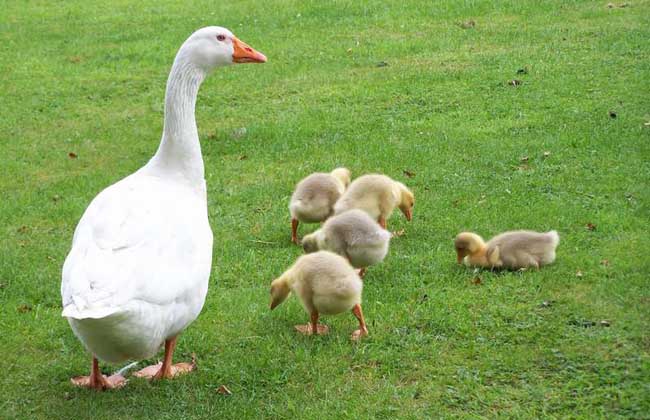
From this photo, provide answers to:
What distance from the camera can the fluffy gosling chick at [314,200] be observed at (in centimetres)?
811

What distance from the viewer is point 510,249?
7.20 m

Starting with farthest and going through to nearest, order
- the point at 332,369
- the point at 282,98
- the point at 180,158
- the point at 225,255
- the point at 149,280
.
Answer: the point at 282,98 → the point at 225,255 → the point at 180,158 → the point at 332,369 → the point at 149,280

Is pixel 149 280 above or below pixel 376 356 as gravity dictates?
above

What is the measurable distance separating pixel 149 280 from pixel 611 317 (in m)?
3.14

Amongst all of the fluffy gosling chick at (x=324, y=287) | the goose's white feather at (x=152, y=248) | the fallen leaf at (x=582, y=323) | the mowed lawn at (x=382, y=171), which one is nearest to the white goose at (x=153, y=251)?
the goose's white feather at (x=152, y=248)

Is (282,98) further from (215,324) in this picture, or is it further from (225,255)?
(215,324)

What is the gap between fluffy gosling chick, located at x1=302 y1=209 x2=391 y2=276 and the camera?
705cm

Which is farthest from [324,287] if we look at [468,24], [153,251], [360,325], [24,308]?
[468,24]

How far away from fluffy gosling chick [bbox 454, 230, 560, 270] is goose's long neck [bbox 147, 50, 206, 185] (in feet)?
7.14

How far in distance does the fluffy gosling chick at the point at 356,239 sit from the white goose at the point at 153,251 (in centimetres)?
122

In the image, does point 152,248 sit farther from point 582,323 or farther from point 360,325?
point 582,323

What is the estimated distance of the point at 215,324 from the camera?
6.79m

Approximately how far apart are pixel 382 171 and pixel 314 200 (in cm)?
187

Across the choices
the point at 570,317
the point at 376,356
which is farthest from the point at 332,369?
the point at 570,317
